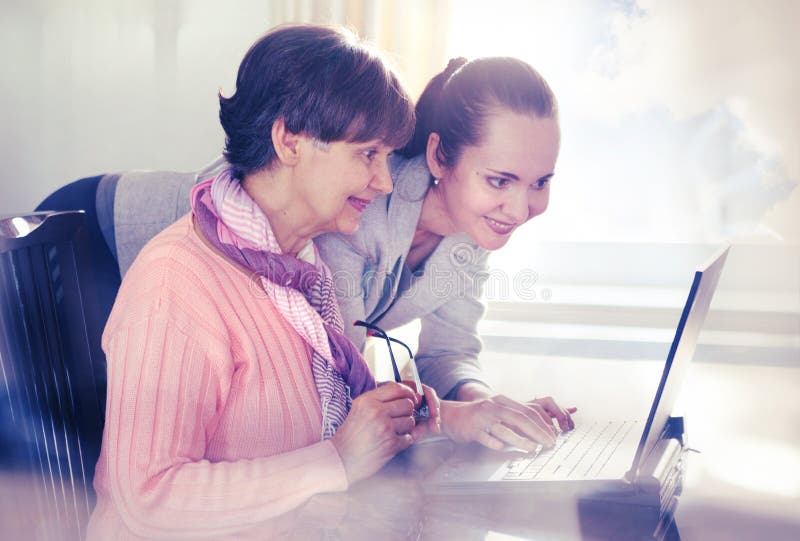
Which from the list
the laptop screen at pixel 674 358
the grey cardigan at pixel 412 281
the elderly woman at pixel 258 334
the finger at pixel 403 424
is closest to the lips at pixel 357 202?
the elderly woman at pixel 258 334

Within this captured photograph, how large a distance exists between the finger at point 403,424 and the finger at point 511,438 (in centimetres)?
10

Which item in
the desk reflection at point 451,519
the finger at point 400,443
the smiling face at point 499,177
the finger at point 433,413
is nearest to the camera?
the desk reflection at point 451,519

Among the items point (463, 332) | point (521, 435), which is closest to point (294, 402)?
point (521, 435)

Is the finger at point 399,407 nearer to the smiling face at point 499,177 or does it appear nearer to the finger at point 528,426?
the finger at point 528,426

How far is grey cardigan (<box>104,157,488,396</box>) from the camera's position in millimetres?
980

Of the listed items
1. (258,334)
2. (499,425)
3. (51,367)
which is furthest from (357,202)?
(51,367)

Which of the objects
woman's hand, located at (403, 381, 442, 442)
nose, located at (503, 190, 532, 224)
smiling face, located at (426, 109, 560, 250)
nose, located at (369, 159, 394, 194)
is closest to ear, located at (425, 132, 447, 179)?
smiling face, located at (426, 109, 560, 250)

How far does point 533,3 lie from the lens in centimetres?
144

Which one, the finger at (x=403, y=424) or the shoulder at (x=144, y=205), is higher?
the shoulder at (x=144, y=205)

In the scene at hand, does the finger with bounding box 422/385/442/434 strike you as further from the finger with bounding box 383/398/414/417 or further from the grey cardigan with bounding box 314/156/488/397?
the grey cardigan with bounding box 314/156/488/397

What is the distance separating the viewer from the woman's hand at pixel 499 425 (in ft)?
2.50

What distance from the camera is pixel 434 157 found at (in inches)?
40.1

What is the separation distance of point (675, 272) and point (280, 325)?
3.29 ft

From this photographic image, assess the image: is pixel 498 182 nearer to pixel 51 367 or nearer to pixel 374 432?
pixel 374 432
